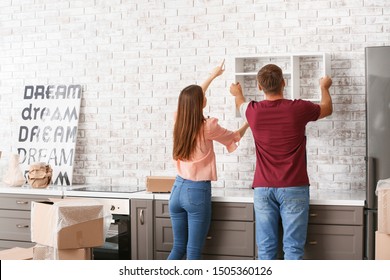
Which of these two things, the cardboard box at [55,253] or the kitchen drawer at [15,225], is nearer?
the cardboard box at [55,253]

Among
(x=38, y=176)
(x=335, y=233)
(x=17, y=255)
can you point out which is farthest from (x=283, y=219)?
(x=38, y=176)

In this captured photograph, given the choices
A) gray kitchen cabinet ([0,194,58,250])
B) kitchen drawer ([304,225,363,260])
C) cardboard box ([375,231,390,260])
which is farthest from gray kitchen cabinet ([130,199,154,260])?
cardboard box ([375,231,390,260])

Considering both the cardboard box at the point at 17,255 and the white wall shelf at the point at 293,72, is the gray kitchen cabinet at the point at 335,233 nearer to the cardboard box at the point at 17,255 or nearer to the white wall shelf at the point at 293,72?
the white wall shelf at the point at 293,72

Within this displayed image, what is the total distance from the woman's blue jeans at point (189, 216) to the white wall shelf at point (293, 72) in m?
0.85

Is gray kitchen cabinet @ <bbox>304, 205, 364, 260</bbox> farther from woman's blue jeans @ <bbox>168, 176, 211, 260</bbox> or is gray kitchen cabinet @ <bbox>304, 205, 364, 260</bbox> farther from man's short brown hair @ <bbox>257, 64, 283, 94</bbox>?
man's short brown hair @ <bbox>257, 64, 283, 94</bbox>

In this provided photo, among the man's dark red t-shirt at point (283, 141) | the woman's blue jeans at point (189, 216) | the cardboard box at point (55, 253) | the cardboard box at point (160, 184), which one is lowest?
the cardboard box at point (55, 253)

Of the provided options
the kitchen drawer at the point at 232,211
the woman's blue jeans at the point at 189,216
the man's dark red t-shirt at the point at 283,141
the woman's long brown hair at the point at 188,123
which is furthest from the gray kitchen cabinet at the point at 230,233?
the woman's long brown hair at the point at 188,123

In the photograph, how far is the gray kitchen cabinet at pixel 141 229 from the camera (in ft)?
16.7

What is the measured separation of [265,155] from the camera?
4.51 m

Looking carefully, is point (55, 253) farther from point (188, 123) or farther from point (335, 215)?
point (335, 215)

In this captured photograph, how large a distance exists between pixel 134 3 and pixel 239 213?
2147 millimetres

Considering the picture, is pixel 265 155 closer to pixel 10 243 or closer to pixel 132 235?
pixel 132 235

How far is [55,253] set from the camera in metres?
4.15
